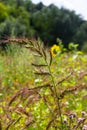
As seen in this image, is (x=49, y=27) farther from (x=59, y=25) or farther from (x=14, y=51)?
(x=14, y=51)

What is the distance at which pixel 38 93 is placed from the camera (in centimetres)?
193

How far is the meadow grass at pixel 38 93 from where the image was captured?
2021 mm

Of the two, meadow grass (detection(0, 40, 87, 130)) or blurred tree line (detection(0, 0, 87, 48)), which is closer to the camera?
meadow grass (detection(0, 40, 87, 130))

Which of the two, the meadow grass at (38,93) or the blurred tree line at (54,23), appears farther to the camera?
the blurred tree line at (54,23)

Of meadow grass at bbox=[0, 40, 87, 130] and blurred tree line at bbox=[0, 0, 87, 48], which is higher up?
meadow grass at bbox=[0, 40, 87, 130]

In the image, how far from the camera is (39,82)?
3816 mm

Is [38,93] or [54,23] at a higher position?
[38,93]

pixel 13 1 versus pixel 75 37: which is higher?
pixel 13 1

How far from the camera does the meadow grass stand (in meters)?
2.02

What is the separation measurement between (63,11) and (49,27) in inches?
107

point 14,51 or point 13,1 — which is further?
point 13,1

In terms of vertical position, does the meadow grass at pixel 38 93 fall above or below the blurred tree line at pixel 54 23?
above

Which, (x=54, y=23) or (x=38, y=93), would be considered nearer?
(x=38, y=93)

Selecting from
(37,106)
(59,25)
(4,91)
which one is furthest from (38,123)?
(59,25)
